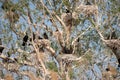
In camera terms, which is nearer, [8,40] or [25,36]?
[25,36]

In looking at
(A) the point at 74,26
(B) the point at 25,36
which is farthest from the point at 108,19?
(B) the point at 25,36

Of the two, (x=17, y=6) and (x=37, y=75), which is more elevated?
(x=17, y=6)

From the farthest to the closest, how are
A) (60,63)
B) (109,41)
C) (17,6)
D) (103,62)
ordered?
(103,62)
(17,6)
(60,63)
(109,41)

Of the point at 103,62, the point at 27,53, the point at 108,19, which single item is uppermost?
the point at 108,19

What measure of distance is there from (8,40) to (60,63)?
3137mm

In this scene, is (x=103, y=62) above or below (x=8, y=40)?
below

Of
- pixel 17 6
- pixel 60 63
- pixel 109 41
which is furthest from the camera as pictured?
pixel 17 6

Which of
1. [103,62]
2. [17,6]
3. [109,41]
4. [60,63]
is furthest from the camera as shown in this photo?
[103,62]

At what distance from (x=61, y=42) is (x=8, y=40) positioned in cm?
276

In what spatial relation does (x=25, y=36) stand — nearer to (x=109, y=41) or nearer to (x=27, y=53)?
(x=27, y=53)

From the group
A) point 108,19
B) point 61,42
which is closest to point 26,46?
point 61,42

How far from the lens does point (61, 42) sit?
601 inches

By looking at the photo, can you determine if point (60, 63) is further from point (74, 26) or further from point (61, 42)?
point (74, 26)

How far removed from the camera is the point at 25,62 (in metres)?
15.2
